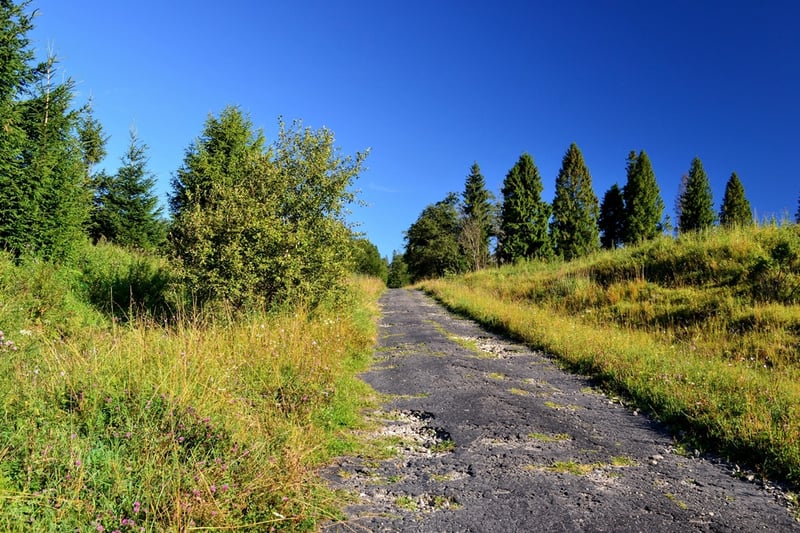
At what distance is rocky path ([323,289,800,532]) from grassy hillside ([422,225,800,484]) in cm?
47

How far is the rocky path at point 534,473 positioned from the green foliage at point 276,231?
3342 millimetres

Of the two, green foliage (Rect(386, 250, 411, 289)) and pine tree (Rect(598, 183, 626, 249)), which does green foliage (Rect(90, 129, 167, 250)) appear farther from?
green foliage (Rect(386, 250, 411, 289))

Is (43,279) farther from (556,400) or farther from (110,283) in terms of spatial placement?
(556,400)

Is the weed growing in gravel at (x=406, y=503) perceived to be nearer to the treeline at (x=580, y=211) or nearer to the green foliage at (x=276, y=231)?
the green foliage at (x=276, y=231)

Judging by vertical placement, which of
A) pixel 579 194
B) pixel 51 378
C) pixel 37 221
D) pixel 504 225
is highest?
pixel 579 194

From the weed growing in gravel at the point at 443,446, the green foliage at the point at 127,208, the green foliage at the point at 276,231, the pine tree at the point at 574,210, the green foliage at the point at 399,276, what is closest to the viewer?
the weed growing in gravel at the point at 443,446

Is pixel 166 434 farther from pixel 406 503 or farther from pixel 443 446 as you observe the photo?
pixel 443 446

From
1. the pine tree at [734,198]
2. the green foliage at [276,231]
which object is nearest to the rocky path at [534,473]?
the green foliage at [276,231]

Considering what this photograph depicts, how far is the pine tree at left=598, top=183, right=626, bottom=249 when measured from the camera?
41594mm

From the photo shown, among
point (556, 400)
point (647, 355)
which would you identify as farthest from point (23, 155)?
point (647, 355)

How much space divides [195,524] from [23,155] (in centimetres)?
1266

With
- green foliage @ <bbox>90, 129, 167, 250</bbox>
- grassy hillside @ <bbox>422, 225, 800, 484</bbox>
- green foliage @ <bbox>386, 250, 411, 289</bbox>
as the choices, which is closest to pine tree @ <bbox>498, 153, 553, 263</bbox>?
grassy hillside @ <bbox>422, 225, 800, 484</bbox>

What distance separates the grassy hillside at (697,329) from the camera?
4.21 m

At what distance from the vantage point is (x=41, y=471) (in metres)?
2.27
